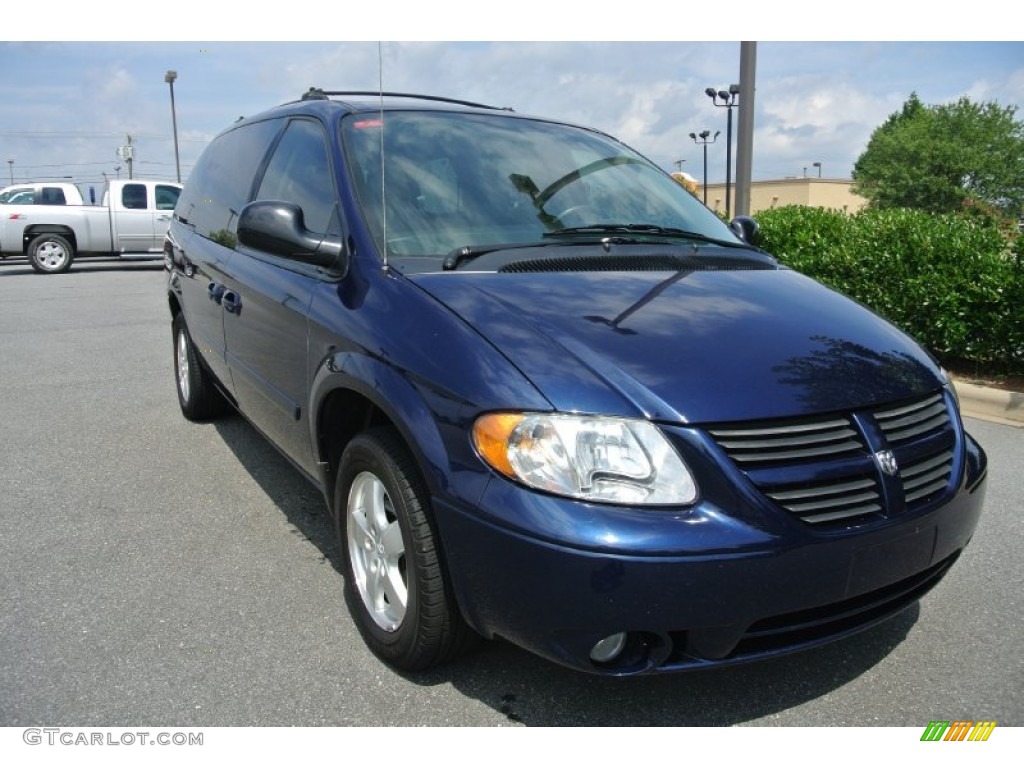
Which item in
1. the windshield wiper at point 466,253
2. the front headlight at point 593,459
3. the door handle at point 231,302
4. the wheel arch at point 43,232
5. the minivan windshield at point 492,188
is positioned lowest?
the wheel arch at point 43,232

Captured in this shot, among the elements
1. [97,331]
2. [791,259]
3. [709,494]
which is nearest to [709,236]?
Result: [709,494]

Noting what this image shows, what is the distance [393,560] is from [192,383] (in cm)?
329

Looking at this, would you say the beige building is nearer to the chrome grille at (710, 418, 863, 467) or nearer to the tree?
the tree

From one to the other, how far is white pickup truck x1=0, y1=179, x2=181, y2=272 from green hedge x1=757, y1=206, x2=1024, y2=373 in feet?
49.8

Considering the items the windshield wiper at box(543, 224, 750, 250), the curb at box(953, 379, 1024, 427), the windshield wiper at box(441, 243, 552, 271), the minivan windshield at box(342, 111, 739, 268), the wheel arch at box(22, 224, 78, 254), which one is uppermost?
the minivan windshield at box(342, 111, 739, 268)

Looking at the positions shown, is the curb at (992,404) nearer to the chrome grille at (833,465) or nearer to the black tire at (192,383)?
the chrome grille at (833,465)

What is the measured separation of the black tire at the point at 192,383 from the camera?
17.6 feet

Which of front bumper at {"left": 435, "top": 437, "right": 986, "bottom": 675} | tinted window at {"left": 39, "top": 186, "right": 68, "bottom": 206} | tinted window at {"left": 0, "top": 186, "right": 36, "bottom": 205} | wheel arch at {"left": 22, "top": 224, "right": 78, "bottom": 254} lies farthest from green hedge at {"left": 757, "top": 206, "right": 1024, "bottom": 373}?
tinted window at {"left": 0, "top": 186, "right": 36, "bottom": 205}

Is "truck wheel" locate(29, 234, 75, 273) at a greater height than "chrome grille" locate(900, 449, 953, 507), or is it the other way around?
"chrome grille" locate(900, 449, 953, 507)

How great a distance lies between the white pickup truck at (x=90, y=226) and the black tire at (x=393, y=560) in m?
17.4

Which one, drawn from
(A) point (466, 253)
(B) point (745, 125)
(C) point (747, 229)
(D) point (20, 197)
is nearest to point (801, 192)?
(D) point (20, 197)

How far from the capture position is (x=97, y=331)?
32.6 ft

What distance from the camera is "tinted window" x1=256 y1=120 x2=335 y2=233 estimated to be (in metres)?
3.28

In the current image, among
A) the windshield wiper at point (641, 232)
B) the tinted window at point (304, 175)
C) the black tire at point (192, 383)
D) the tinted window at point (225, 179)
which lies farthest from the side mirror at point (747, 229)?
the black tire at point (192, 383)
